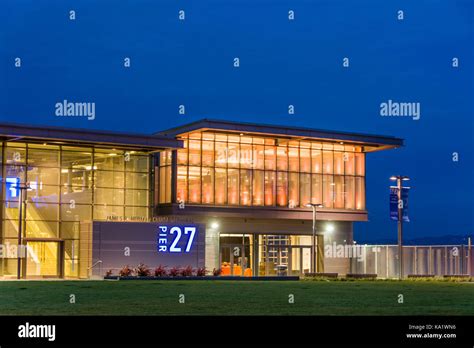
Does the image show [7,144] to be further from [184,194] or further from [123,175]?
[184,194]

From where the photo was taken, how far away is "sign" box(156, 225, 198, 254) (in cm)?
6341

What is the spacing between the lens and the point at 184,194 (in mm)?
67688

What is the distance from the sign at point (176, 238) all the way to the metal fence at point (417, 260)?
54.8ft

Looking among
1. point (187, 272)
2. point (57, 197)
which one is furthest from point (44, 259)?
point (187, 272)

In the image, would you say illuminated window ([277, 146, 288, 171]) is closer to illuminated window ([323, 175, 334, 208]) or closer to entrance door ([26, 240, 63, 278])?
illuminated window ([323, 175, 334, 208])

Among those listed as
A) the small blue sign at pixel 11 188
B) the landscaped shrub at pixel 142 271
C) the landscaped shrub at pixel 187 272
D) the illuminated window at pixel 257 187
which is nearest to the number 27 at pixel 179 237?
the landscaped shrub at pixel 187 272

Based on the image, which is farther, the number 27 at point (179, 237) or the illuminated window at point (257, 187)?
the illuminated window at point (257, 187)

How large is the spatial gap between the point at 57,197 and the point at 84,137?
15.0 ft

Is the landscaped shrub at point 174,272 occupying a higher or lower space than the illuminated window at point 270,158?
lower

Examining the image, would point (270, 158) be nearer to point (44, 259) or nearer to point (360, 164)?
point (360, 164)

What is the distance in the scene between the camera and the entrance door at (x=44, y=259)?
197ft

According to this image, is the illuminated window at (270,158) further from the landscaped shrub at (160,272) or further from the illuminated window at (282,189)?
the landscaped shrub at (160,272)
